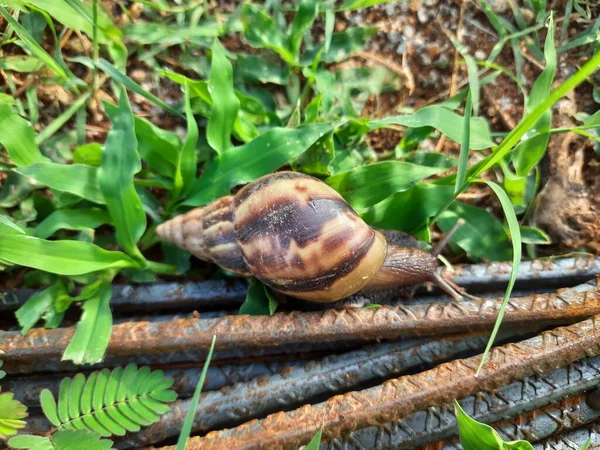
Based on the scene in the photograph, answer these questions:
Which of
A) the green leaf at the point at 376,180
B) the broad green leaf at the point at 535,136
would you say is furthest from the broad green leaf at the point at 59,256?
the broad green leaf at the point at 535,136

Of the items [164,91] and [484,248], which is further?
[164,91]

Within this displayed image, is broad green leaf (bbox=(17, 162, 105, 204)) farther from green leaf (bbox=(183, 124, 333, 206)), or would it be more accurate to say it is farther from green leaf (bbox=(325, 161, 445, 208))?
green leaf (bbox=(325, 161, 445, 208))

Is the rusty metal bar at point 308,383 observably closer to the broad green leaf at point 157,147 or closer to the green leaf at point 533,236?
the green leaf at point 533,236

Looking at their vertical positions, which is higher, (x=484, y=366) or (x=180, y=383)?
(x=484, y=366)

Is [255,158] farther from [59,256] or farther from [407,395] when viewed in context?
[407,395]

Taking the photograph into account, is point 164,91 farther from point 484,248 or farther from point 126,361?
point 484,248

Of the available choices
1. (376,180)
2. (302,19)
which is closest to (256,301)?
(376,180)

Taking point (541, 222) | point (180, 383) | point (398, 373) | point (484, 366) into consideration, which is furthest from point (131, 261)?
point (541, 222)

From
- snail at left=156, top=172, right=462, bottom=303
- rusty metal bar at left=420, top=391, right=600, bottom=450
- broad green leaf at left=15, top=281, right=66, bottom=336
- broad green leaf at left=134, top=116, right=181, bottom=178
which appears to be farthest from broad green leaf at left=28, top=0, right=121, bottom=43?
rusty metal bar at left=420, top=391, right=600, bottom=450
